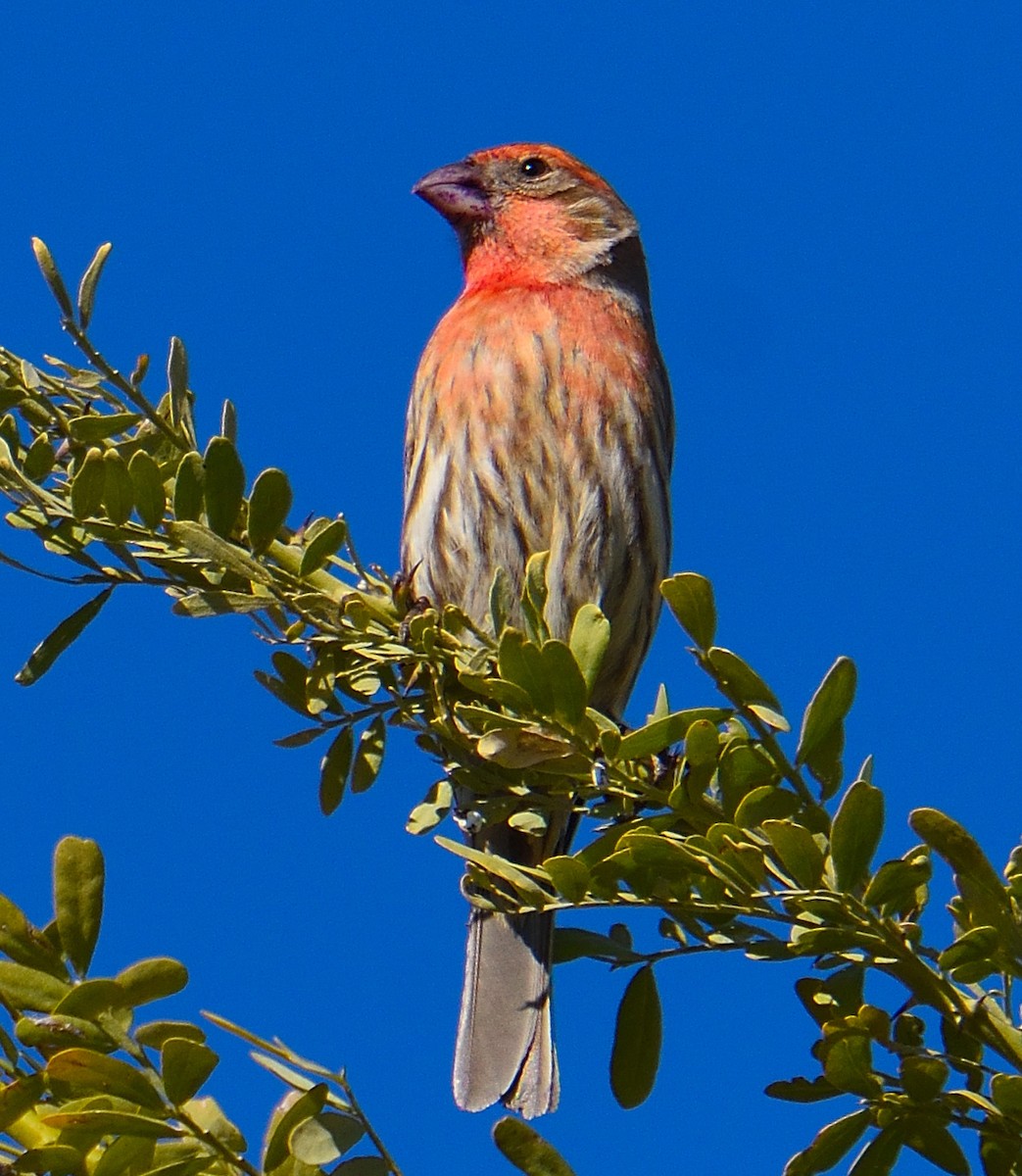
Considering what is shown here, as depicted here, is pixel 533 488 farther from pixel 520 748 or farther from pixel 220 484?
pixel 520 748

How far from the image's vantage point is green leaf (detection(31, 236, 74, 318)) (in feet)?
9.83

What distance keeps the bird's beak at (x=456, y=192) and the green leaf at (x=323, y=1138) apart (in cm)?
470

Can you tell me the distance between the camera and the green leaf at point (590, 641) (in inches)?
101

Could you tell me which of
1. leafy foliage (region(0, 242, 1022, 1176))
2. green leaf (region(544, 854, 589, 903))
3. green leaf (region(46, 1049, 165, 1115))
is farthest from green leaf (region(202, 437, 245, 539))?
green leaf (region(46, 1049, 165, 1115))

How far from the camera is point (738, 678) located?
2.31 meters

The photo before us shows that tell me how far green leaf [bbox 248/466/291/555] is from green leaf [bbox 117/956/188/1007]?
0.92 m

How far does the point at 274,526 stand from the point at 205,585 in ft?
0.49

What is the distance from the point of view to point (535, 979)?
4.76 metres

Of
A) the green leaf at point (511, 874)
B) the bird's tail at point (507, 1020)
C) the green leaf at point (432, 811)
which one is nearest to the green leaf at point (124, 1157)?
the green leaf at point (511, 874)

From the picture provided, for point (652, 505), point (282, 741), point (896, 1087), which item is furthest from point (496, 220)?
point (896, 1087)

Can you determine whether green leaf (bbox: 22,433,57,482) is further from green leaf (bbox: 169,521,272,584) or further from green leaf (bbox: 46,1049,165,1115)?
green leaf (bbox: 46,1049,165,1115)

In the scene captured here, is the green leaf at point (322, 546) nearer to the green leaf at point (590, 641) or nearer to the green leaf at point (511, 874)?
the green leaf at point (590, 641)

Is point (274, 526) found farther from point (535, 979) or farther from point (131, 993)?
point (535, 979)

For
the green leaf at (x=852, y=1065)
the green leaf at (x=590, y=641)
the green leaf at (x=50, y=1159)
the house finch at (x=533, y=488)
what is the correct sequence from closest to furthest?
the green leaf at (x=50, y=1159)
the green leaf at (x=852, y=1065)
the green leaf at (x=590, y=641)
the house finch at (x=533, y=488)
